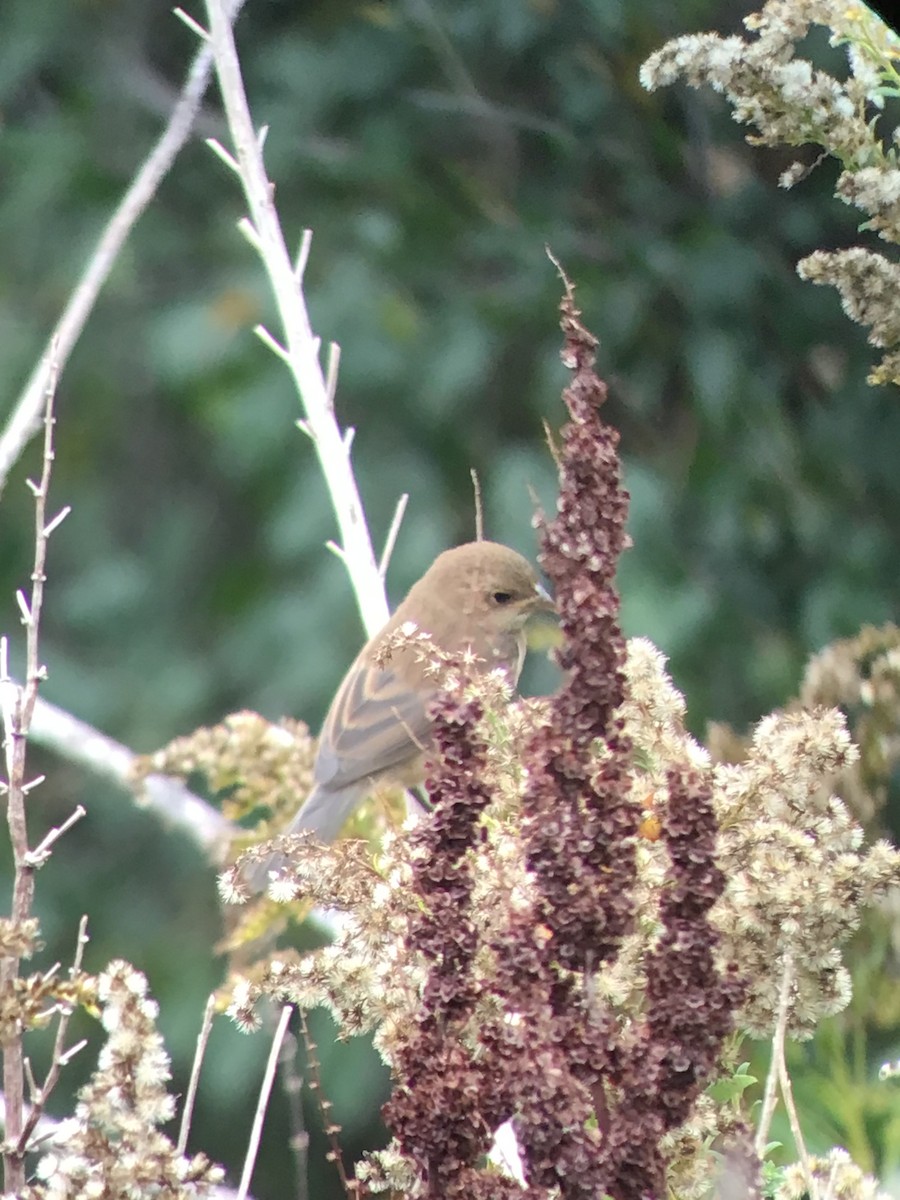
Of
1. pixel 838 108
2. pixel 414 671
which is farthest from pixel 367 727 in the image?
pixel 838 108

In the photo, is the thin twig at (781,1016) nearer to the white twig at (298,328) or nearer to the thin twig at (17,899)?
the thin twig at (17,899)

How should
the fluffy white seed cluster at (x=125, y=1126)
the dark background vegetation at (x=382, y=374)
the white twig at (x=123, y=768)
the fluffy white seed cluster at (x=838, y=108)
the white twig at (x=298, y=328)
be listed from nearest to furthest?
1. the fluffy white seed cluster at (x=125, y=1126)
2. the fluffy white seed cluster at (x=838, y=108)
3. the white twig at (x=298, y=328)
4. the white twig at (x=123, y=768)
5. the dark background vegetation at (x=382, y=374)

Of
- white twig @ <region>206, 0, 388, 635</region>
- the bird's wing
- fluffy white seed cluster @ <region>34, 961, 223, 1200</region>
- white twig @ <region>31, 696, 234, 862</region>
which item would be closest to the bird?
the bird's wing

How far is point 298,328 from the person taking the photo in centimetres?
171

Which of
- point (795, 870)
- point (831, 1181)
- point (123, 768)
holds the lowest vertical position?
point (831, 1181)

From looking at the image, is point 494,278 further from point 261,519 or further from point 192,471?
point 192,471

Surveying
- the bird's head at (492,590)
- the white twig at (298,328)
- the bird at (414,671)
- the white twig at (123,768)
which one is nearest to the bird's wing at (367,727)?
the bird at (414,671)

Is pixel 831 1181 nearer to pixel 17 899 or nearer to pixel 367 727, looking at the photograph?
pixel 17 899

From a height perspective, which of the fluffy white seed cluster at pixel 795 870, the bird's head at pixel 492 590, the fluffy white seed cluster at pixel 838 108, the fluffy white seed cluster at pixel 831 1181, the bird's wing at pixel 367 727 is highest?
the bird's head at pixel 492 590

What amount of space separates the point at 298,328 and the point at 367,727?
35.8 inches

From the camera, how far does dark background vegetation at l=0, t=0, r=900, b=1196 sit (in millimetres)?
2297

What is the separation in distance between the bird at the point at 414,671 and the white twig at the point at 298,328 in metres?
0.50

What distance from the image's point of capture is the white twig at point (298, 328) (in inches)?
60.3

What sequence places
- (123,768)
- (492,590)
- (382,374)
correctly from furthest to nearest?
(382,374), (492,590), (123,768)
